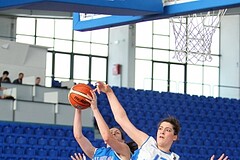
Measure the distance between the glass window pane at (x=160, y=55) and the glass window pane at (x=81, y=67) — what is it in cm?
233

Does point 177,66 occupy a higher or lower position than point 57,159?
higher

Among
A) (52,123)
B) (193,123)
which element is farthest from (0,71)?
(193,123)

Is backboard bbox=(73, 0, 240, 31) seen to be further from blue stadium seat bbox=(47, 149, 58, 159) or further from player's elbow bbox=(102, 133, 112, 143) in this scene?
player's elbow bbox=(102, 133, 112, 143)

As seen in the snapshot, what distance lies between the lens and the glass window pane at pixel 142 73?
65.3ft

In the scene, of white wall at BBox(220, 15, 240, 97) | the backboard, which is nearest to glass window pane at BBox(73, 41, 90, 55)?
white wall at BBox(220, 15, 240, 97)

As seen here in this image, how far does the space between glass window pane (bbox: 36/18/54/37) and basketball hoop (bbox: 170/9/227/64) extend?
10.5 metres

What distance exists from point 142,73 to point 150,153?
16.6 meters

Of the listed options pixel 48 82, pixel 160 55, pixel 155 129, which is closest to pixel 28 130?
pixel 155 129

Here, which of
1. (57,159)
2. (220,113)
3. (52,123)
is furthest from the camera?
(220,113)

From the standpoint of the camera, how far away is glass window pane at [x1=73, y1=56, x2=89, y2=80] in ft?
64.2

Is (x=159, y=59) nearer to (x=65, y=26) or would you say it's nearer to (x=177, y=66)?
(x=177, y=66)

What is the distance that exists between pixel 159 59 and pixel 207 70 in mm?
1738

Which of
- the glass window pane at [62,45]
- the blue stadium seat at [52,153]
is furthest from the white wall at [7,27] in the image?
the blue stadium seat at [52,153]

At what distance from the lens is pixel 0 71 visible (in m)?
15.8
